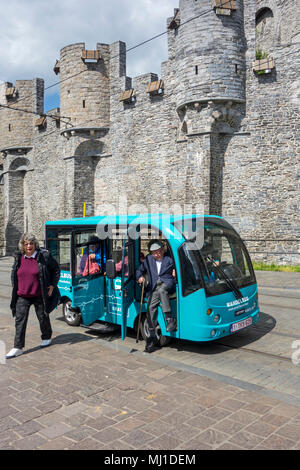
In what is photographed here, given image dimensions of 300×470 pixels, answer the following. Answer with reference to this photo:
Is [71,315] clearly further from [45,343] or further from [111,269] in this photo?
[111,269]

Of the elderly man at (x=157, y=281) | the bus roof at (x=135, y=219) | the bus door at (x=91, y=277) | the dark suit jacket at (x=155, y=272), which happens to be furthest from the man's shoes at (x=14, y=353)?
the bus roof at (x=135, y=219)

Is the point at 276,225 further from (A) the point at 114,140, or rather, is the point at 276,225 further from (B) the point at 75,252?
(B) the point at 75,252

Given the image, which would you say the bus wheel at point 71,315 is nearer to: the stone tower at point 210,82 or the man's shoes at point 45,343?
the man's shoes at point 45,343

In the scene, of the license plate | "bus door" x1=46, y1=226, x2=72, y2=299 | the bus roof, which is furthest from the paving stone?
"bus door" x1=46, y1=226, x2=72, y2=299

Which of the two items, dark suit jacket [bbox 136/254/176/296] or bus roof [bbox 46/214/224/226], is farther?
bus roof [bbox 46/214/224/226]

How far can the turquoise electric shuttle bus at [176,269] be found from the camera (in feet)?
18.6

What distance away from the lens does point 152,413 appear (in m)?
3.89

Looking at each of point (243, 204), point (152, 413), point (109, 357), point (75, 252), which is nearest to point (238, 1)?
point (243, 204)

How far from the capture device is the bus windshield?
5.68 metres

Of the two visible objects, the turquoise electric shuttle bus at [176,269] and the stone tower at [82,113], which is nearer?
the turquoise electric shuttle bus at [176,269]

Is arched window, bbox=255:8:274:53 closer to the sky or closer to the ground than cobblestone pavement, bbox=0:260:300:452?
closer to the sky

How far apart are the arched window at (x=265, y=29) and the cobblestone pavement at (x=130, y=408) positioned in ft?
83.0

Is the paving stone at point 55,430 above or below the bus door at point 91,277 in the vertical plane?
below

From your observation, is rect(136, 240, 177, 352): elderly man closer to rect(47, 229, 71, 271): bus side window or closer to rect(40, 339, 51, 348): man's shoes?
rect(40, 339, 51, 348): man's shoes
